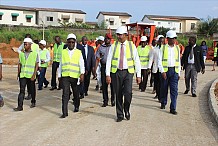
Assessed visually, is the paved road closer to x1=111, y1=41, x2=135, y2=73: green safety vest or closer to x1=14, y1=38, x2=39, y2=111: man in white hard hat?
x1=14, y1=38, x2=39, y2=111: man in white hard hat

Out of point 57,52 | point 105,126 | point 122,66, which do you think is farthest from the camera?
point 57,52

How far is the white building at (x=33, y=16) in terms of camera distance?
205 feet

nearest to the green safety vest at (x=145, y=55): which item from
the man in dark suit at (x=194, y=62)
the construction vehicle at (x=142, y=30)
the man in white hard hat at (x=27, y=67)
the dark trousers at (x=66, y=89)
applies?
the man in dark suit at (x=194, y=62)

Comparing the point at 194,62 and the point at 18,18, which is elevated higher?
the point at 18,18

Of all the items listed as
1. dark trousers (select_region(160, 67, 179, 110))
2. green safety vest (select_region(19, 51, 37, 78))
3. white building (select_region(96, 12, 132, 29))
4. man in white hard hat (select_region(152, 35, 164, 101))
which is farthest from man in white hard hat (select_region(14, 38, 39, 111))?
white building (select_region(96, 12, 132, 29))

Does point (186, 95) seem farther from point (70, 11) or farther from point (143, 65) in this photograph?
A: point (70, 11)

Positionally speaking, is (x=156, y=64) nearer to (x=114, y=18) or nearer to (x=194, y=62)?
(x=194, y=62)

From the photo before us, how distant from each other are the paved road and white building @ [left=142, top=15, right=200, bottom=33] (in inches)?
2584

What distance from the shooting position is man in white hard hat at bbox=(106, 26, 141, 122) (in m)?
7.38

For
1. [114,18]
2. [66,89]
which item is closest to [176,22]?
[114,18]

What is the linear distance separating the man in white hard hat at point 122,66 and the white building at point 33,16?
181 ft

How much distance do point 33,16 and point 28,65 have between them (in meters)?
57.6

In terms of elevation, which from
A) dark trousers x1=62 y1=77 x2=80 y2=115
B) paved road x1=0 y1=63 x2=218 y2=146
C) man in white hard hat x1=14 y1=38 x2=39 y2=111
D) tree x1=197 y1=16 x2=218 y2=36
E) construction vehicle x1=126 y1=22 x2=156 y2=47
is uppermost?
tree x1=197 y1=16 x2=218 y2=36

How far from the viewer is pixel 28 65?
874cm
